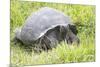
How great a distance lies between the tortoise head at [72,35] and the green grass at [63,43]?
0.17 feet

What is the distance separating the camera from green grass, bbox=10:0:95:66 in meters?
2.33

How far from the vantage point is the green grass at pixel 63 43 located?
2.33 metres

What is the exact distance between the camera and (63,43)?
2516mm

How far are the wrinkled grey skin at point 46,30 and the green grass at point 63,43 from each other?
6cm

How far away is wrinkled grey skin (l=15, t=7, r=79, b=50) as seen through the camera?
2.38m

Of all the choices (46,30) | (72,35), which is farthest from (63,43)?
(46,30)

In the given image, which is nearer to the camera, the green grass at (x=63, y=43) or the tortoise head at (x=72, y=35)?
the green grass at (x=63, y=43)

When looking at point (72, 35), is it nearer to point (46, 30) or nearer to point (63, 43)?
point (63, 43)

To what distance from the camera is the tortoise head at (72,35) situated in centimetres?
254

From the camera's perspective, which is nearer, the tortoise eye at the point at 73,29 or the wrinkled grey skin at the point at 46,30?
the wrinkled grey skin at the point at 46,30

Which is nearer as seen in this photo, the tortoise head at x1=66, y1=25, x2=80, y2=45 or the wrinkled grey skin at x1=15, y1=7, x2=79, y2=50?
the wrinkled grey skin at x1=15, y1=7, x2=79, y2=50

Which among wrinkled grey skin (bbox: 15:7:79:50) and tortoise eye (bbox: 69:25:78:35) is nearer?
wrinkled grey skin (bbox: 15:7:79:50)

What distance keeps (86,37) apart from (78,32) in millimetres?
133
